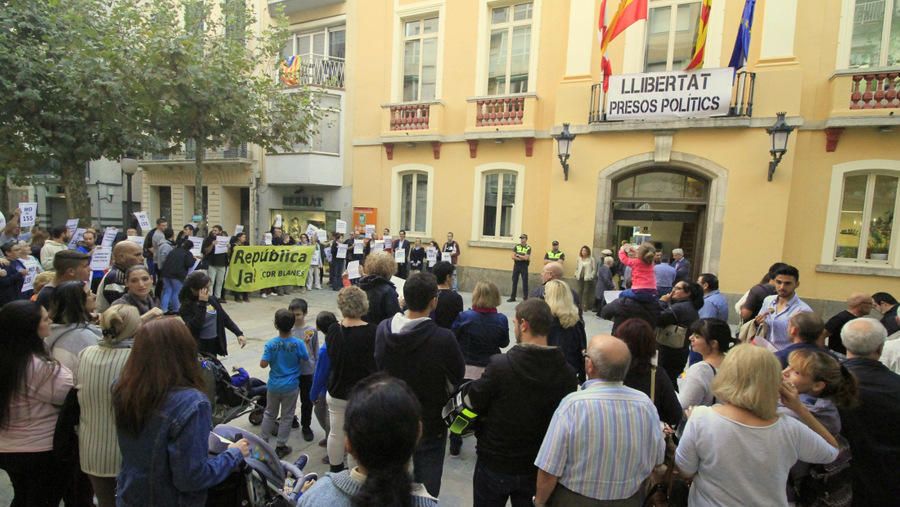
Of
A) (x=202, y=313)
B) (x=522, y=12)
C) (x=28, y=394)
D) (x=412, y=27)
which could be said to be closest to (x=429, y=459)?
(x=28, y=394)

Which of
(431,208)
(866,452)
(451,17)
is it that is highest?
(451,17)

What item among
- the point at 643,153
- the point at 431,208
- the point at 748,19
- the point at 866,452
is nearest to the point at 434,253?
the point at 431,208

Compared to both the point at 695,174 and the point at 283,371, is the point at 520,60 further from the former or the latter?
the point at 283,371

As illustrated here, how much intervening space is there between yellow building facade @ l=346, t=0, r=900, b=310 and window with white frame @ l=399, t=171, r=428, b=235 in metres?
0.05

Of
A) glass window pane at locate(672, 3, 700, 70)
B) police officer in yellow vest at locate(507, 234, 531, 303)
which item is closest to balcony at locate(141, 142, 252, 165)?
police officer in yellow vest at locate(507, 234, 531, 303)

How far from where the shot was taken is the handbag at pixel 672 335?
4.34m

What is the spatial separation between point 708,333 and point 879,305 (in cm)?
355

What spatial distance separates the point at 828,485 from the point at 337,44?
17.3 meters

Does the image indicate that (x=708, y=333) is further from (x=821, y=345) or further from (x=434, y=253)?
(x=434, y=253)

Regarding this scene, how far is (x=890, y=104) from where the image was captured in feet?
30.1

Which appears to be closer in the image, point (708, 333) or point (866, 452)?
point (866, 452)

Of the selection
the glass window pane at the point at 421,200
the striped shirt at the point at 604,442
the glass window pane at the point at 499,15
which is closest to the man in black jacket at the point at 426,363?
the striped shirt at the point at 604,442

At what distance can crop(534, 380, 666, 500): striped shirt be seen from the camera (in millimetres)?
2027

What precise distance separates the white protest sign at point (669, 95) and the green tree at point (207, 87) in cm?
836
